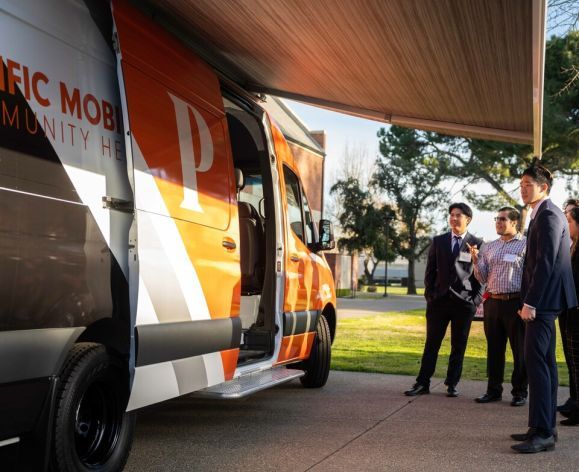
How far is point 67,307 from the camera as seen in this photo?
3.63m

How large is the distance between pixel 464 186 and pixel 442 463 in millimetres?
30805

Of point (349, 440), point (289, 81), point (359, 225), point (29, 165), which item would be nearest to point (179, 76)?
point (29, 165)

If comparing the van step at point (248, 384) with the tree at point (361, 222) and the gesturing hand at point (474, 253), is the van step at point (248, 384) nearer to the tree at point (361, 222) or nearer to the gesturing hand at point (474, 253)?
the gesturing hand at point (474, 253)

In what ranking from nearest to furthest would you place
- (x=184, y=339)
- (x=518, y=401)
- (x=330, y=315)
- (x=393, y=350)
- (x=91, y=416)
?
(x=91, y=416) < (x=184, y=339) < (x=518, y=401) < (x=330, y=315) < (x=393, y=350)

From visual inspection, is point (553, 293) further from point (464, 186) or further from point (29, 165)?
point (464, 186)

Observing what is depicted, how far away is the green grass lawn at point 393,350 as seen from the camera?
9.59m

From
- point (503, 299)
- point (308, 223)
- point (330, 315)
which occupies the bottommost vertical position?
point (330, 315)

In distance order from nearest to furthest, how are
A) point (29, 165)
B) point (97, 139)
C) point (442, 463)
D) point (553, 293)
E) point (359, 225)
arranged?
point (29, 165) → point (97, 139) → point (442, 463) → point (553, 293) → point (359, 225)

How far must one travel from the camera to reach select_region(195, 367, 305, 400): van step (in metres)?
5.22

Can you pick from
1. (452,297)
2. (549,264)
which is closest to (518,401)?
(452,297)

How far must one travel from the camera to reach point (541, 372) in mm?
5156

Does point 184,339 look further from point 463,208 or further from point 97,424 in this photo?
point 463,208

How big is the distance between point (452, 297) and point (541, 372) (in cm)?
252

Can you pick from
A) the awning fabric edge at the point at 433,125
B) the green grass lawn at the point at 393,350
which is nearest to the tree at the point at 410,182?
the green grass lawn at the point at 393,350
